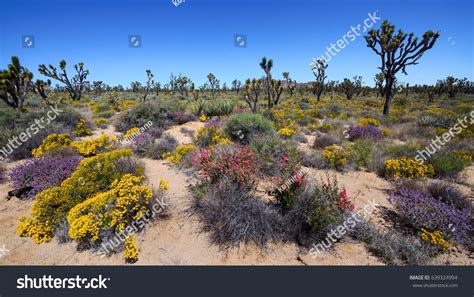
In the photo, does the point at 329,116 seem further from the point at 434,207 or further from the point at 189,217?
the point at 189,217

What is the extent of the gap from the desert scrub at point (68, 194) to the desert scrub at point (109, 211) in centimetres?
52

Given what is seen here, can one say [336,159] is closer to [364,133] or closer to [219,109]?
[364,133]

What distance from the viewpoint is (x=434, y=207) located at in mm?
3469

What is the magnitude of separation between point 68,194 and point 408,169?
7.73m

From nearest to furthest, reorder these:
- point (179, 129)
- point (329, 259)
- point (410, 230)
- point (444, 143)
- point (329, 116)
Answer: point (329, 259), point (410, 230), point (444, 143), point (179, 129), point (329, 116)

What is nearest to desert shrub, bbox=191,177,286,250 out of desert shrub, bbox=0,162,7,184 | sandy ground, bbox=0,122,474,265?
sandy ground, bbox=0,122,474,265

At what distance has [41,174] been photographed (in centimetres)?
465

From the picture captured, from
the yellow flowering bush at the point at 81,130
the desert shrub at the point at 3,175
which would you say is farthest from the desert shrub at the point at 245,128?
the yellow flowering bush at the point at 81,130

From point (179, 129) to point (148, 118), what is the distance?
1971 millimetres

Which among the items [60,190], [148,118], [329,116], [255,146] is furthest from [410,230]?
[329,116]

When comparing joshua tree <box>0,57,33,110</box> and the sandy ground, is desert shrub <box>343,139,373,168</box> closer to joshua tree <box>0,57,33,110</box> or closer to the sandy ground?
the sandy ground

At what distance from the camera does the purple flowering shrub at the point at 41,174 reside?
Result: 4.43 metres

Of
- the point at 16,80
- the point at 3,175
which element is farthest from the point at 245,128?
the point at 16,80
